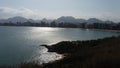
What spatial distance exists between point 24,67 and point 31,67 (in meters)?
0.39

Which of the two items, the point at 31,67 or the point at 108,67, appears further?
the point at 31,67

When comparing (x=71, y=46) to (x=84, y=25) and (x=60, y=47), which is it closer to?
(x=60, y=47)

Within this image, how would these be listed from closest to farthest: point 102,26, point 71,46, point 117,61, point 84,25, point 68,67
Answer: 1. point 117,61
2. point 68,67
3. point 71,46
4. point 102,26
5. point 84,25

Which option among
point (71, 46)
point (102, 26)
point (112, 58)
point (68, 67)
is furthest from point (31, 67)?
point (102, 26)

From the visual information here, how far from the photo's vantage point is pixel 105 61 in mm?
8914

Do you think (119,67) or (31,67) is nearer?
(119,67)

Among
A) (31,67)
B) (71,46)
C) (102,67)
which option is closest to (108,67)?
(102,67)

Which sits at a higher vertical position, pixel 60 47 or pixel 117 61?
pixel 117 61

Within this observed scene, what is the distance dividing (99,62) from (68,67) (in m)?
2.34

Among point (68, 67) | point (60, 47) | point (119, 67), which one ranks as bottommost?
point (60, 47)

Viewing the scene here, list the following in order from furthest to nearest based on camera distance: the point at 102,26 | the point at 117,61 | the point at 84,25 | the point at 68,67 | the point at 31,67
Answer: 1. the point at 84,25
2. the point at 102,26
3. the point at 68,67
4. the point at 31,67
5. the point at 117,61

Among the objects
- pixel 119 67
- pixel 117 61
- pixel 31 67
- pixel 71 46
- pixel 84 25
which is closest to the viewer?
pixel 119 67

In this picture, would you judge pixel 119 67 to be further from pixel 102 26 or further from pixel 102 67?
pixel 102 26

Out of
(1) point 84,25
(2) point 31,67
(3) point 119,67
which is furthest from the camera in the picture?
(1) point 84,25
